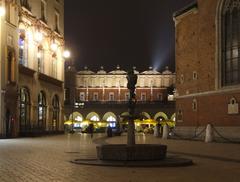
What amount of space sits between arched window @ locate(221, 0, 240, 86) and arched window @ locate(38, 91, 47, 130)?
73.5ft

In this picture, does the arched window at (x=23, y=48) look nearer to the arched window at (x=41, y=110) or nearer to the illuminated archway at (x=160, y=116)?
the arched window at (x=41, y=110)

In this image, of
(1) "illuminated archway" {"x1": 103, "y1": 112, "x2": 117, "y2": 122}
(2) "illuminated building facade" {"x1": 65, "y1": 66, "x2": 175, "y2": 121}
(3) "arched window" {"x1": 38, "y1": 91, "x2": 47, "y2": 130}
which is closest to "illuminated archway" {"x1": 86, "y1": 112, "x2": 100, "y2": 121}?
(1) "illuminated archway" {"x1": 103, "y1": 112, "x2": 117, "y2": 122}

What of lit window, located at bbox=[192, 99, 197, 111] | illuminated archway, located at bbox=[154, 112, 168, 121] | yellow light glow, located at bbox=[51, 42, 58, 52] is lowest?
illuminated archway, located at bbox=[154, 112, 168, 121]

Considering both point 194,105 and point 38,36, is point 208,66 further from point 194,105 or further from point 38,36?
point 38,36

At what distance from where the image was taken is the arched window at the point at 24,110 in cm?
5128

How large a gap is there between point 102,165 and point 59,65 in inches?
1966

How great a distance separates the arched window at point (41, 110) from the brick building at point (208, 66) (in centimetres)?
1581

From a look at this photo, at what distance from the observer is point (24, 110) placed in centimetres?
5216

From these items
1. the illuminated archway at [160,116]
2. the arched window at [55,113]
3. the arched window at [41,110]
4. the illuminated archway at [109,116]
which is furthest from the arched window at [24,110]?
the illuminated archway at [160,116]

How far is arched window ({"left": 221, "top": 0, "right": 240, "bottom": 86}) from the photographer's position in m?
43.4

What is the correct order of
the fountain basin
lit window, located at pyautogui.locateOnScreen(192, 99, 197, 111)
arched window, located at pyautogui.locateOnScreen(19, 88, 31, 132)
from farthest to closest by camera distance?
arched window, located at pyautogui.locateOnScreen(19, 88, 31, 132)
lit window, located at pyautogui.locateOnScreen(192, 99, 197, 111)
the fountain basin

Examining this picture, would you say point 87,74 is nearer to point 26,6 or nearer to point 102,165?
point 26,6

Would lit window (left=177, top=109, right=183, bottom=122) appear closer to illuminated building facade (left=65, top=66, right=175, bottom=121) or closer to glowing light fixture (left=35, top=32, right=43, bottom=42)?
glowing light fixture (left=35, top=32, right=43, bottom=42)

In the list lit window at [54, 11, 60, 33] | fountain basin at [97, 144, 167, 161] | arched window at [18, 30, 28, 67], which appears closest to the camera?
fountain basin at [97, 144, 167, 161]
